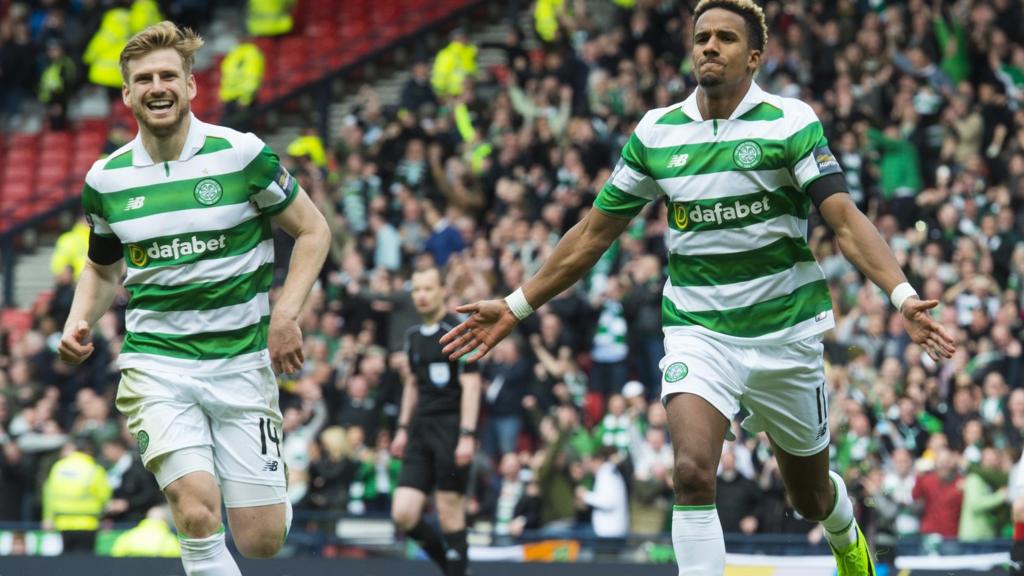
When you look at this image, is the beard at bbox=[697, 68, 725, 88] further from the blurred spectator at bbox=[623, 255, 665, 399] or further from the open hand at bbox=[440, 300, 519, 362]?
the blurred spectator at bbox=[623, 255, 665, 399]

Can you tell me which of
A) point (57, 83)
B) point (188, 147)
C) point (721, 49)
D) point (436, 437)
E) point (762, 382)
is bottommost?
point (436, 437)

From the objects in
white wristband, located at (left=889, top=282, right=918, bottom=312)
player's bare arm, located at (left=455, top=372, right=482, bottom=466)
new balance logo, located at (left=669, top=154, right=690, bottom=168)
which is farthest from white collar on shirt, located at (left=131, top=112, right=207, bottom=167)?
player's bare arm, located at (left=455, top=372, right=482, bottom=466)

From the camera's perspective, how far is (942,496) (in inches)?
537

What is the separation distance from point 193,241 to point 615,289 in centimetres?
924

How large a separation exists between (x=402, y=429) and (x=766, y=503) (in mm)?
3501

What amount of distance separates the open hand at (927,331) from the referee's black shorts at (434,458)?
5.15 metres

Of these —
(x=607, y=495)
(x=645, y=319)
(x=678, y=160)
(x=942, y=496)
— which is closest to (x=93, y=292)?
(x=678, y=160)

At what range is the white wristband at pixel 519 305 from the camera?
7.55 m

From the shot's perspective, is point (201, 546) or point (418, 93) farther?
point (418, 93)

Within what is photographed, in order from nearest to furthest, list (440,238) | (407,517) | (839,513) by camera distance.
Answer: (839,513)
(407,517)
(440,238)

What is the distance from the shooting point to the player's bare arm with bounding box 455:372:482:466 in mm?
11388

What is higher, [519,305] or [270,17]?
[270,17]

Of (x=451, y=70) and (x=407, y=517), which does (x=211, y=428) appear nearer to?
(x=407, y=517)

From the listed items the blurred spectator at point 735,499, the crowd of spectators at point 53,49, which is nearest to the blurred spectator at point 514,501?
the blurred spectator at point 735,499
